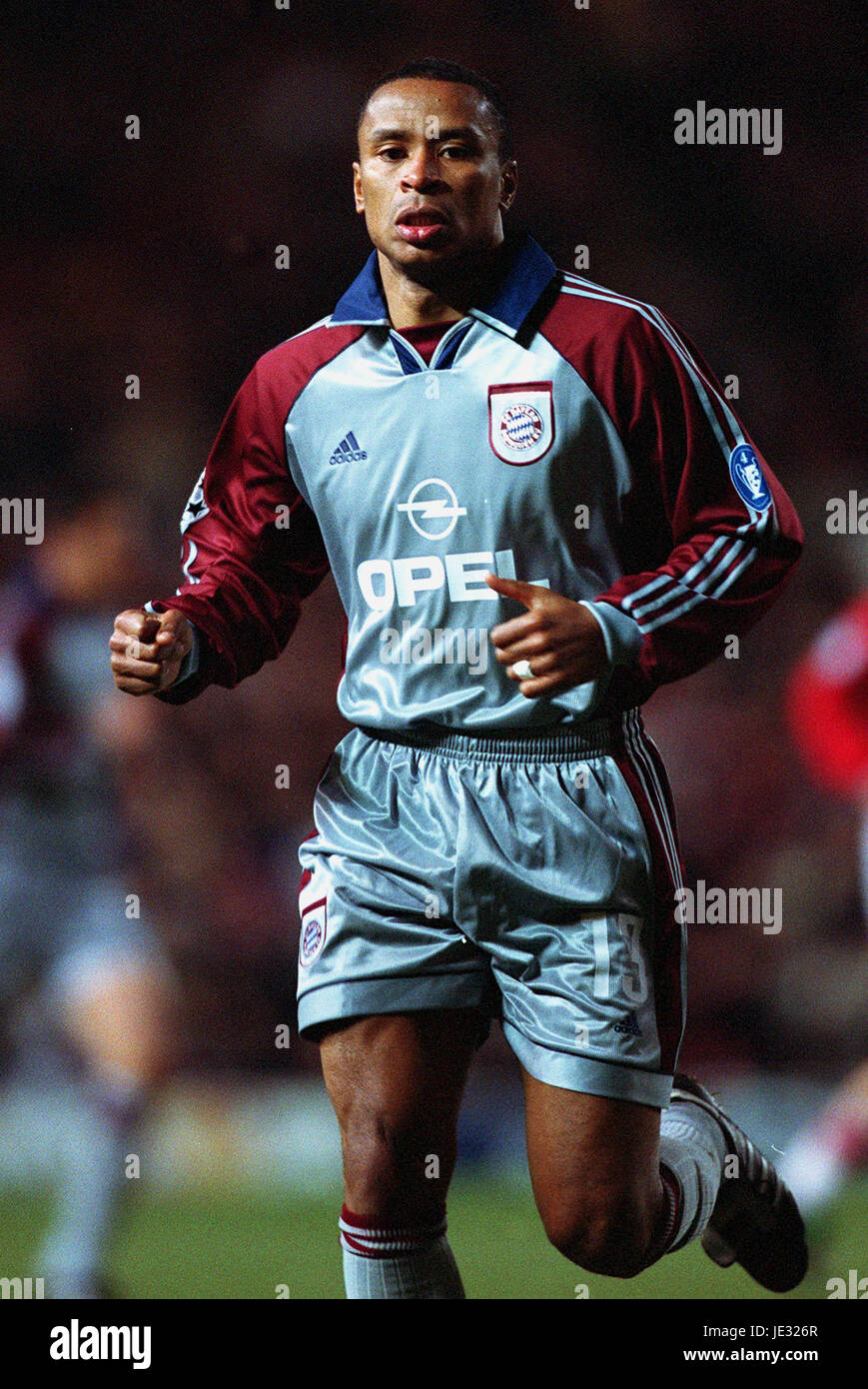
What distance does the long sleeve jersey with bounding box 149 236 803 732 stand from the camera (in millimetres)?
2137

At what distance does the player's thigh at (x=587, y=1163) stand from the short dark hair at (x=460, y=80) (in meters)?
1.28

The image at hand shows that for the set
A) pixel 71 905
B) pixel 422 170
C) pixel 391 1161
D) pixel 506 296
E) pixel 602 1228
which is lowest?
pixel 602 1228

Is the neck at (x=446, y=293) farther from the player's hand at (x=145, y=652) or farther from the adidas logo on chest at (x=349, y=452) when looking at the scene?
the player's hand at (x=145, y=652)

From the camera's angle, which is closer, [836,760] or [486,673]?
[486,673]

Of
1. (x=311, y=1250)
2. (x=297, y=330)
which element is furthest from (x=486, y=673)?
(x=297, y=330)

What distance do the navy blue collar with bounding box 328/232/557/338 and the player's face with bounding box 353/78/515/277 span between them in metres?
0.08

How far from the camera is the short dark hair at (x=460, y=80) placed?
2.17 metres

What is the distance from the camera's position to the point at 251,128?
3.33 m

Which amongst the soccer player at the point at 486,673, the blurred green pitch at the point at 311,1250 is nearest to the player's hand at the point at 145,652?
the soccer player at the point at 486,673

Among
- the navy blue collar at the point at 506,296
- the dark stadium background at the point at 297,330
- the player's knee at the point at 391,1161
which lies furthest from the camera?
the dark stadium background at the point at 297,330

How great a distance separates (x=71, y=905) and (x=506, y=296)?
1.53 metres

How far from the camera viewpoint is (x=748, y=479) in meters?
2.14

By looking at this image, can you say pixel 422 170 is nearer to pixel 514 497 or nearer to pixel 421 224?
pixel 421 224
